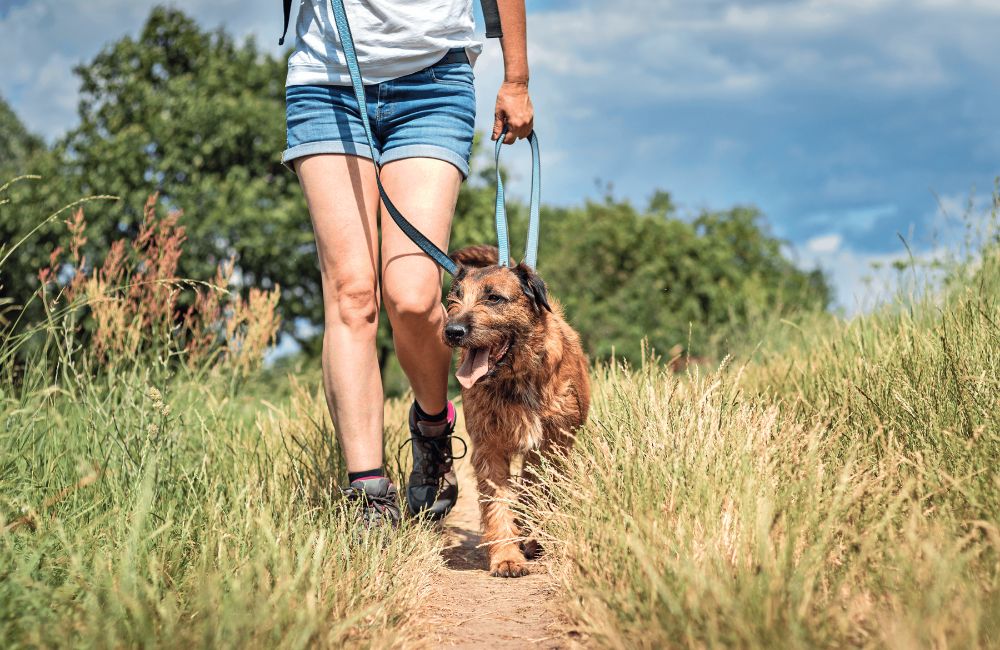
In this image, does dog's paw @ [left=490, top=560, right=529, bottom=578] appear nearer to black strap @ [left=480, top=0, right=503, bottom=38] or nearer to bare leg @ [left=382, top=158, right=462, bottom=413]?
bare leg @ [left=382, top=158, right=462, bottom=413]

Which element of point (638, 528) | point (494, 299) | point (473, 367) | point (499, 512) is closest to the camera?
point (638, 528)

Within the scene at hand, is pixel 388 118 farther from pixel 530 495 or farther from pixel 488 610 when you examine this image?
pixel 488 610

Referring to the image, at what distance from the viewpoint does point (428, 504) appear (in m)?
3.82

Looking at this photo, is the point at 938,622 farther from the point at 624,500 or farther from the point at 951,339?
the point at 951,339

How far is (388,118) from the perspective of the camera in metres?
3.44

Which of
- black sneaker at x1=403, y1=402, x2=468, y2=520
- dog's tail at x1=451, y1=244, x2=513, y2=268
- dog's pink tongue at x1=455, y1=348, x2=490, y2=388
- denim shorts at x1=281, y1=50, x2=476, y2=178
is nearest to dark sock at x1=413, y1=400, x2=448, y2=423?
black sneaker at x1=403, y1=402, x2=468, y2=520

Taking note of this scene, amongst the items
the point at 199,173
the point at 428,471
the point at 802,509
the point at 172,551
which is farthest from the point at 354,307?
the point at 199,173

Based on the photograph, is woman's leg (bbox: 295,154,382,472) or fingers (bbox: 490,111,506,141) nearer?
woman's leg (bbox: 295,154,382,472)

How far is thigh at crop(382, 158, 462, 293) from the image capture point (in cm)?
338

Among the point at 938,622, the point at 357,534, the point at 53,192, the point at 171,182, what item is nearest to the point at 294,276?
the point at 171,182

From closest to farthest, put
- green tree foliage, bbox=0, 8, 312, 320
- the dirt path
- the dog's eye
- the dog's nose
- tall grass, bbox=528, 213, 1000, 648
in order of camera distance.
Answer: tall grass, bbox=528, 213, 1000, 648, the dirt path, the dog's nose, the dog's eye, green tree foliage, bbox=0, 8, 312, 320

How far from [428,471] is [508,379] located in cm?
59

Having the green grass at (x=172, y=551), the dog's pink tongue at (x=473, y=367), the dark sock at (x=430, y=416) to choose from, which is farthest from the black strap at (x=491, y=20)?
the green grass at (x=172, y=551)

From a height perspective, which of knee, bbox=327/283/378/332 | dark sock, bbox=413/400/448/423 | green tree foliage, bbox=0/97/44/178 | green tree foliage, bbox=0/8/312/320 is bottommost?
dark sock, bbox=413/400/448/423
